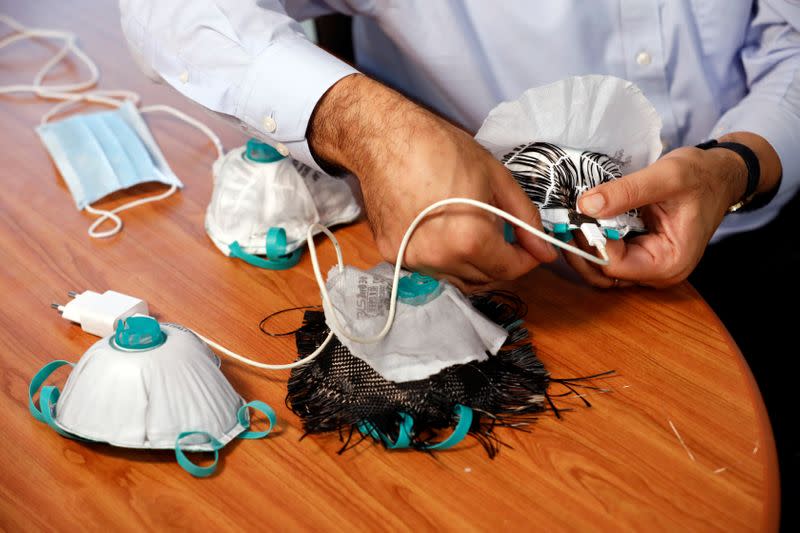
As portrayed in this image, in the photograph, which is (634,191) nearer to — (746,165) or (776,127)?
(746,165)

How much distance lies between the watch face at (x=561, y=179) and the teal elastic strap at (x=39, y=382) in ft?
1.60

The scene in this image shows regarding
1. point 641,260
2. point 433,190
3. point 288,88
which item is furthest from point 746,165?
point 288,88

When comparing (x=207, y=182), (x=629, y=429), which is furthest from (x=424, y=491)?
(x=207, y=182)

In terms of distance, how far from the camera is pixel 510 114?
823 millimetres

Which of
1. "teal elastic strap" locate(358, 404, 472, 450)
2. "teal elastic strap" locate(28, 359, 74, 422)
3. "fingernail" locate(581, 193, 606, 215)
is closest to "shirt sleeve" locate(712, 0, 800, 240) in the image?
"fingernail" locate(581, 193, 606, 215)

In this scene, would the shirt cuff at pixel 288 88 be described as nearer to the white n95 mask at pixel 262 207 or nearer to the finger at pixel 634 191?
the white n95 mask at pixel 262 207

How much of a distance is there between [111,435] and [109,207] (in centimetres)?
44

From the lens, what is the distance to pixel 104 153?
1066 mm

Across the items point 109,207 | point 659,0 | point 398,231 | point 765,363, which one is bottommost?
point 765,363

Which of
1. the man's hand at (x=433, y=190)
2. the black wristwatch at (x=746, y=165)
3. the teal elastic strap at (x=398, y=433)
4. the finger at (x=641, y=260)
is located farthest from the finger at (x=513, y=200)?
the black wristwatch at (x=746, y=165)

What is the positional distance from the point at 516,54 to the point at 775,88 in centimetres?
37

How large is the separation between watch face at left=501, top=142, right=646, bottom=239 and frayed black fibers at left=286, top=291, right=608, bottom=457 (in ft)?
0.47

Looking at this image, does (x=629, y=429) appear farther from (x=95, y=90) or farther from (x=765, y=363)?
(x=95, y=90)

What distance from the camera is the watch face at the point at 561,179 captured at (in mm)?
785
